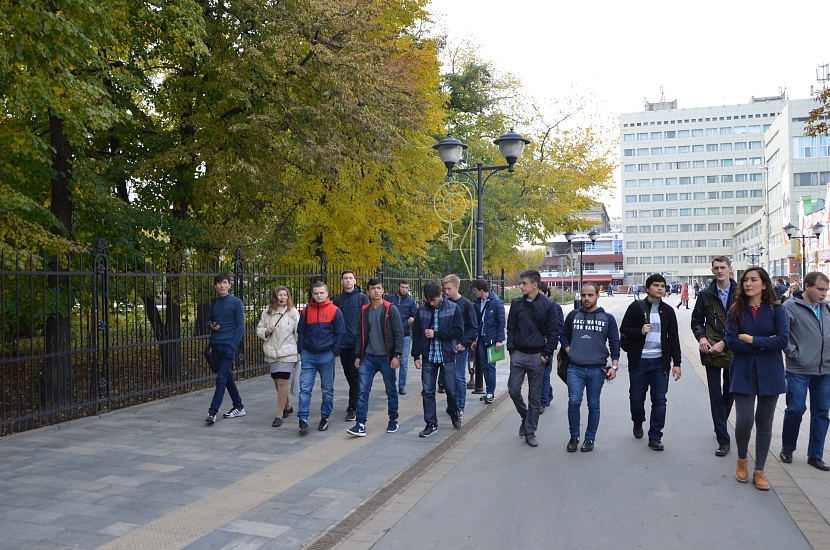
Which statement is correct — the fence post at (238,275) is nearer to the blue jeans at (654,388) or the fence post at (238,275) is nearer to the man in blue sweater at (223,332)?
the man in blue sweater at (223,332)

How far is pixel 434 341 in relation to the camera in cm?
781

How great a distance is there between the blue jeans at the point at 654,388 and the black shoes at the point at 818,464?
130 cm

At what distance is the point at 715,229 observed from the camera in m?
114

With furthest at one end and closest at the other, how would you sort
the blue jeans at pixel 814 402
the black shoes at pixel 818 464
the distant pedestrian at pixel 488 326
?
the distant pedestrian at pixel 488 326 < the blue jeans at pixel 814 402 < the black shoes at pixel 818 464

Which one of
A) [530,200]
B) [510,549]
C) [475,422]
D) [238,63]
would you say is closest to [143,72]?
[238,63]

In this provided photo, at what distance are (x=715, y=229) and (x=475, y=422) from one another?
11705cm

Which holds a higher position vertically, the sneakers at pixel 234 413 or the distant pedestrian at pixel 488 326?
the distant pedestrian at pixel 488 326

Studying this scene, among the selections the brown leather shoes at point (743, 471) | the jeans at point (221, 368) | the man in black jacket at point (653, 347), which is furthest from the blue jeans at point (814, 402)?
the jeans at point (221, 368)

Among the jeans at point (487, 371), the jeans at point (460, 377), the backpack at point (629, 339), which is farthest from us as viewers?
the jeans at point (487, 371)

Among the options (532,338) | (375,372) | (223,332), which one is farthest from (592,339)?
(223,332)

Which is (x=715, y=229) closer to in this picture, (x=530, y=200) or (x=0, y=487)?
(x=530, y=200)

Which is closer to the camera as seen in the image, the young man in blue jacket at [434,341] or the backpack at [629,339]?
the backpack at [629,339]

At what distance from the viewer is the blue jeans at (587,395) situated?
6879 mm

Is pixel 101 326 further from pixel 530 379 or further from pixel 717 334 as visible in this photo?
pixel 717 334
